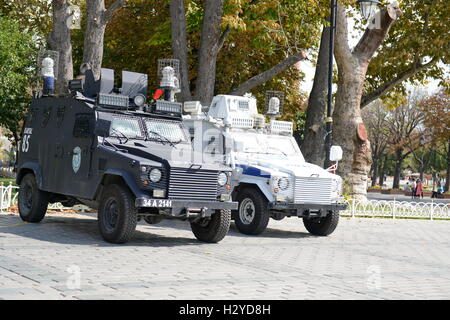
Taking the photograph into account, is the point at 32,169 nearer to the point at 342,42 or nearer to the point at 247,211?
the point at 247,211

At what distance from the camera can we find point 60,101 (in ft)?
43.9

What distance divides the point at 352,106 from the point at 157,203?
1470 cm

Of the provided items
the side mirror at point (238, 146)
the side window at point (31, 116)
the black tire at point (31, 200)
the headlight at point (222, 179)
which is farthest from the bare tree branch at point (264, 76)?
the headlight at point (222, 179)

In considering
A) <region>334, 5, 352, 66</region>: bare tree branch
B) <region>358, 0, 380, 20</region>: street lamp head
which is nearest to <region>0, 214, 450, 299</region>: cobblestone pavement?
<region>358, 0, 380, 20</region>: street lamp head

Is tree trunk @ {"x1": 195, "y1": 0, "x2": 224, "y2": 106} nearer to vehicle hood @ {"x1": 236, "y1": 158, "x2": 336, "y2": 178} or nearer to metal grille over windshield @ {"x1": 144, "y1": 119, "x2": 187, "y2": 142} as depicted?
vehicle hood @ {"x1": 236, "y1": 158, "x2": 336, "y2": 178}

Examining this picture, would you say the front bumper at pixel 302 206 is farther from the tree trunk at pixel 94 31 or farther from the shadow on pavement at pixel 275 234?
the tree trunk at pixel 94 31

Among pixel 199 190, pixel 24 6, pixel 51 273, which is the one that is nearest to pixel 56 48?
pixel 199 190

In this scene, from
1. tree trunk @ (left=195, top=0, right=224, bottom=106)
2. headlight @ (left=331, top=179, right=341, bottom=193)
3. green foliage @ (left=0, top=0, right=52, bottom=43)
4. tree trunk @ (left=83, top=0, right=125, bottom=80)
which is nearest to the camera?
headlight @ (left=331, top=179, right=341, bottom=193)

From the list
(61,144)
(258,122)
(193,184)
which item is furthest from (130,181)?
(258,122)

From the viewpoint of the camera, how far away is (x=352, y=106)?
79.0 feet

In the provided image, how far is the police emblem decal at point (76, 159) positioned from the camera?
12.2 m

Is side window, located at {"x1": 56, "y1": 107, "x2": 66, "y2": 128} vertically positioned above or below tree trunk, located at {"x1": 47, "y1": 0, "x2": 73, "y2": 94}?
below

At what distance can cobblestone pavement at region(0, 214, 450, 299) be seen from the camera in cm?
732

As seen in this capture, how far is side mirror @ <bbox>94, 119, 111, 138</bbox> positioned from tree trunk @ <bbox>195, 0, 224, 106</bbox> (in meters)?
9.35
